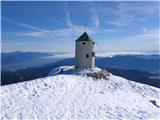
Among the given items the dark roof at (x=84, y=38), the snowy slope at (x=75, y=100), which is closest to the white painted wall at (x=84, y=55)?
the dark roof at (x=84, y=38)

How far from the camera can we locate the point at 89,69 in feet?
134

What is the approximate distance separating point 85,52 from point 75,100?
1552 centimetres

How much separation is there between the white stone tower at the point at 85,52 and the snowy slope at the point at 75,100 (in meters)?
5.45

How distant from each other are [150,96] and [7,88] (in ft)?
66.2

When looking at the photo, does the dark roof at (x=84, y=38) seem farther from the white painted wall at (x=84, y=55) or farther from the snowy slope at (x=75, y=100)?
the snowy slope at (x=75, y=100)

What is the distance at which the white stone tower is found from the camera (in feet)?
139

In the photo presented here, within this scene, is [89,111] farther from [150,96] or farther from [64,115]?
[150,96]

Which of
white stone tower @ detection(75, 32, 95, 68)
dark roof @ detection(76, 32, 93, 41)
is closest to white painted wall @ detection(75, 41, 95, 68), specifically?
white stone tower @ detection(75, 32, 95, 68)

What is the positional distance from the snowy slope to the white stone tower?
5.45 m

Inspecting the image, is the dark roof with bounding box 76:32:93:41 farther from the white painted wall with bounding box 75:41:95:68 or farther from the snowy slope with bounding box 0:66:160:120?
the snowy slope with bounding box 0:66:160:120

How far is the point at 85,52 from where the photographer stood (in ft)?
139

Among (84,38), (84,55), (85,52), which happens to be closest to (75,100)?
(84,55)

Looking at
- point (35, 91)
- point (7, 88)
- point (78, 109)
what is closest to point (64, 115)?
point (78, 109)

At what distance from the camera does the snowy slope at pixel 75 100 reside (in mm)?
23984
